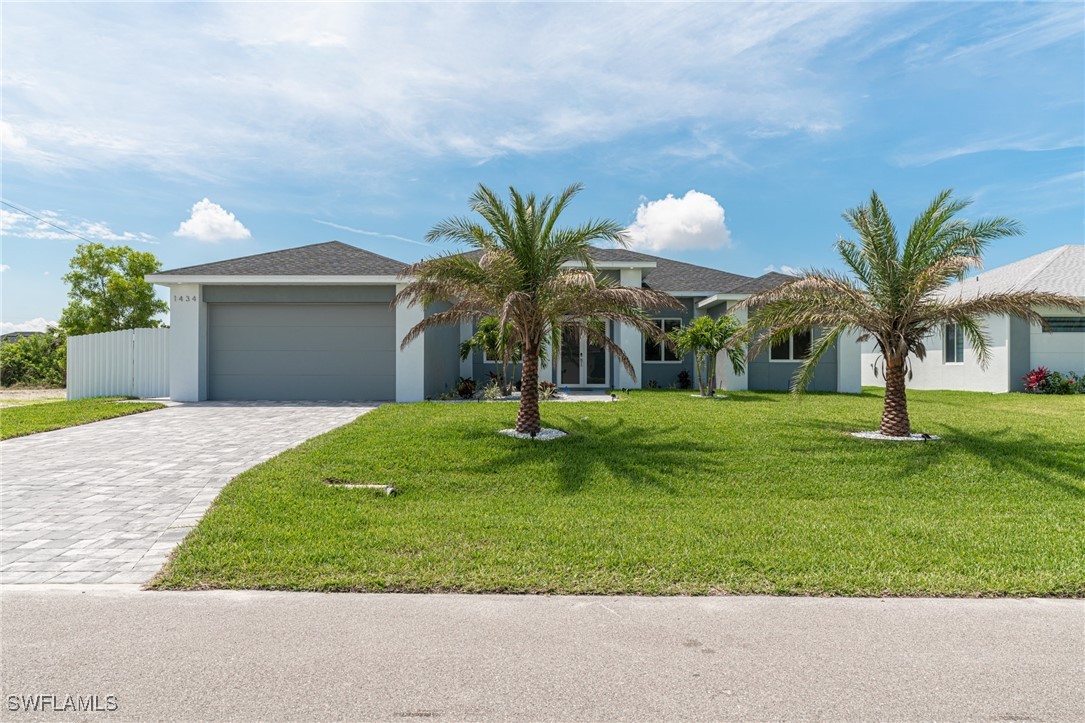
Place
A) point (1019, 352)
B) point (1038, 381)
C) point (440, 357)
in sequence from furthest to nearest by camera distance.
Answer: point (1019, 352) < point (1038, 381) < point (440, 357)

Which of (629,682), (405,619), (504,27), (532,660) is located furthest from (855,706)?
(504,27)

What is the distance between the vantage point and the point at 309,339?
53.1ft

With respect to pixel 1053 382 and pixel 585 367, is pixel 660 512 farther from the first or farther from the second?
pixel 1053 382

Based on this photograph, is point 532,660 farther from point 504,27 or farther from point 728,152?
point 728,152

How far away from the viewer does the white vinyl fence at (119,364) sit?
16.9m

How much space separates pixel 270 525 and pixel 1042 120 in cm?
1534

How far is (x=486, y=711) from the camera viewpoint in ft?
9.05

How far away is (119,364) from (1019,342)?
1129 inches

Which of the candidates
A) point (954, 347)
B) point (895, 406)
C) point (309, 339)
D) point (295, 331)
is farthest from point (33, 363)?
point (954, 347)

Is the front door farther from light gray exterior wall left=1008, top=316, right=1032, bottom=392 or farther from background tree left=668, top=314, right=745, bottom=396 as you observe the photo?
light gray exterior wall left=1008, top=316, right=1032, bottom=392

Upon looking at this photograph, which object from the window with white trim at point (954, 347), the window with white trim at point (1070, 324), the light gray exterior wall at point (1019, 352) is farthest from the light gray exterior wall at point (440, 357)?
the window with white trim at point (1070, 324)

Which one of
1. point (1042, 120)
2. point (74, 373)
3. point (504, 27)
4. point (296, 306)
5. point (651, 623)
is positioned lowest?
point (651, 623)

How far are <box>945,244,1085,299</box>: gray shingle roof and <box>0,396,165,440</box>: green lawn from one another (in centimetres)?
2437

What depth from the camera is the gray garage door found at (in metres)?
16.1
